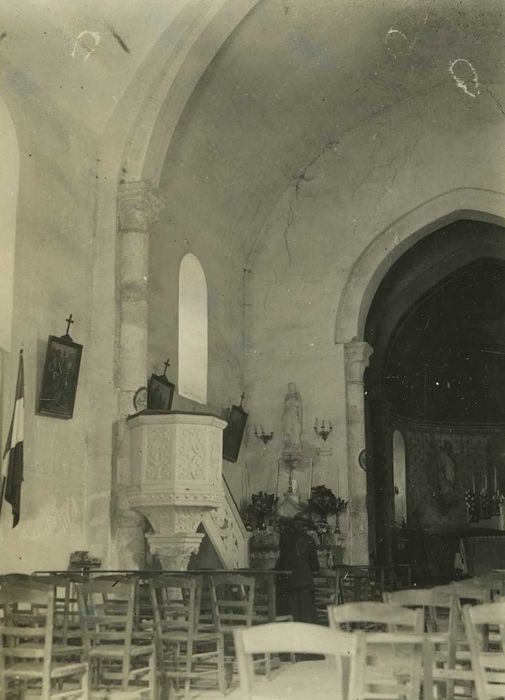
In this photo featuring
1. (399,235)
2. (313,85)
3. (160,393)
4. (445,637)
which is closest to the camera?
Answer: (445,637)

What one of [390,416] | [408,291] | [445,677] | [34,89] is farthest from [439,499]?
[445,677]

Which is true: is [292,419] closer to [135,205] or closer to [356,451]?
[356,451]

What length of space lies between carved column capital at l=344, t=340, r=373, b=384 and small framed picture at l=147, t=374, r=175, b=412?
13.7 ft

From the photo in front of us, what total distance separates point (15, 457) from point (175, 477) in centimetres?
183

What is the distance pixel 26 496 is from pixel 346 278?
28.2ft

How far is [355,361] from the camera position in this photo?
657 inches

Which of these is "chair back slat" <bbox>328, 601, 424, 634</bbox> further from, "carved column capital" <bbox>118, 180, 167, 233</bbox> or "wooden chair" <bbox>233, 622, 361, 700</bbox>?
"carved column capital" <bbox>118, 180, 167, 233</bbox>

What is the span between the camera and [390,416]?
2136 cm

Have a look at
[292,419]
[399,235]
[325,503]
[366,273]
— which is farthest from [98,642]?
[399,235]

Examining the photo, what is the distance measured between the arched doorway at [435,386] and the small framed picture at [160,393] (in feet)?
22.8

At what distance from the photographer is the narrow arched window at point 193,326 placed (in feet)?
50.0

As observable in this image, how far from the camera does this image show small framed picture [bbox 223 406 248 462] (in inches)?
624

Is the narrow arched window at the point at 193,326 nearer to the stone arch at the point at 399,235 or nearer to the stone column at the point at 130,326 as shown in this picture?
the stone arch at the point at 399,235

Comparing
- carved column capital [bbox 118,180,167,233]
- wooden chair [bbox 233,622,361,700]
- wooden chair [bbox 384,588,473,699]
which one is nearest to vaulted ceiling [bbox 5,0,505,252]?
carved column capital [bbox 118,180,167,233]
